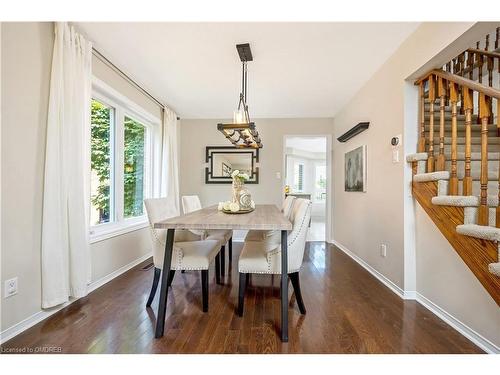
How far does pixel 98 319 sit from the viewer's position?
1869 mm

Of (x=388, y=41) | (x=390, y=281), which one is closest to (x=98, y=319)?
(x=390, y=281)

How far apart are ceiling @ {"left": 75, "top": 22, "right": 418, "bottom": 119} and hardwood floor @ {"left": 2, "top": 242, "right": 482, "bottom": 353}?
236 centimetres

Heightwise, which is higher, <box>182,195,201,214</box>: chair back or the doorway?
the doorway

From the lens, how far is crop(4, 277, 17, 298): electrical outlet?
1611mm

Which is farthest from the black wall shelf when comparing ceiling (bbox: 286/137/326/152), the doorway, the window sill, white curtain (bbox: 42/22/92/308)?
the doorway

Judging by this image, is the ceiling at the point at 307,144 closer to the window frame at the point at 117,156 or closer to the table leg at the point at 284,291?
the window frame at the point at 117,156

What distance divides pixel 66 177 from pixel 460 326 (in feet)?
10.3

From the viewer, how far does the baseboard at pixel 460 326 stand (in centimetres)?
152

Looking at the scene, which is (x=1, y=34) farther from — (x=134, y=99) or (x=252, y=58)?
(x=252, y=58)

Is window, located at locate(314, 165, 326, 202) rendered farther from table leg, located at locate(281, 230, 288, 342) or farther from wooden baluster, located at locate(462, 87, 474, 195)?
table leg, located at locate(281, 230, 288, 342)

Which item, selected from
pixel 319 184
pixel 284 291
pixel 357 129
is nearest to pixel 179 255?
pixel 284 291

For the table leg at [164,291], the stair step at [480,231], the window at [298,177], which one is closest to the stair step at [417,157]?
the stair step at [480,231]
